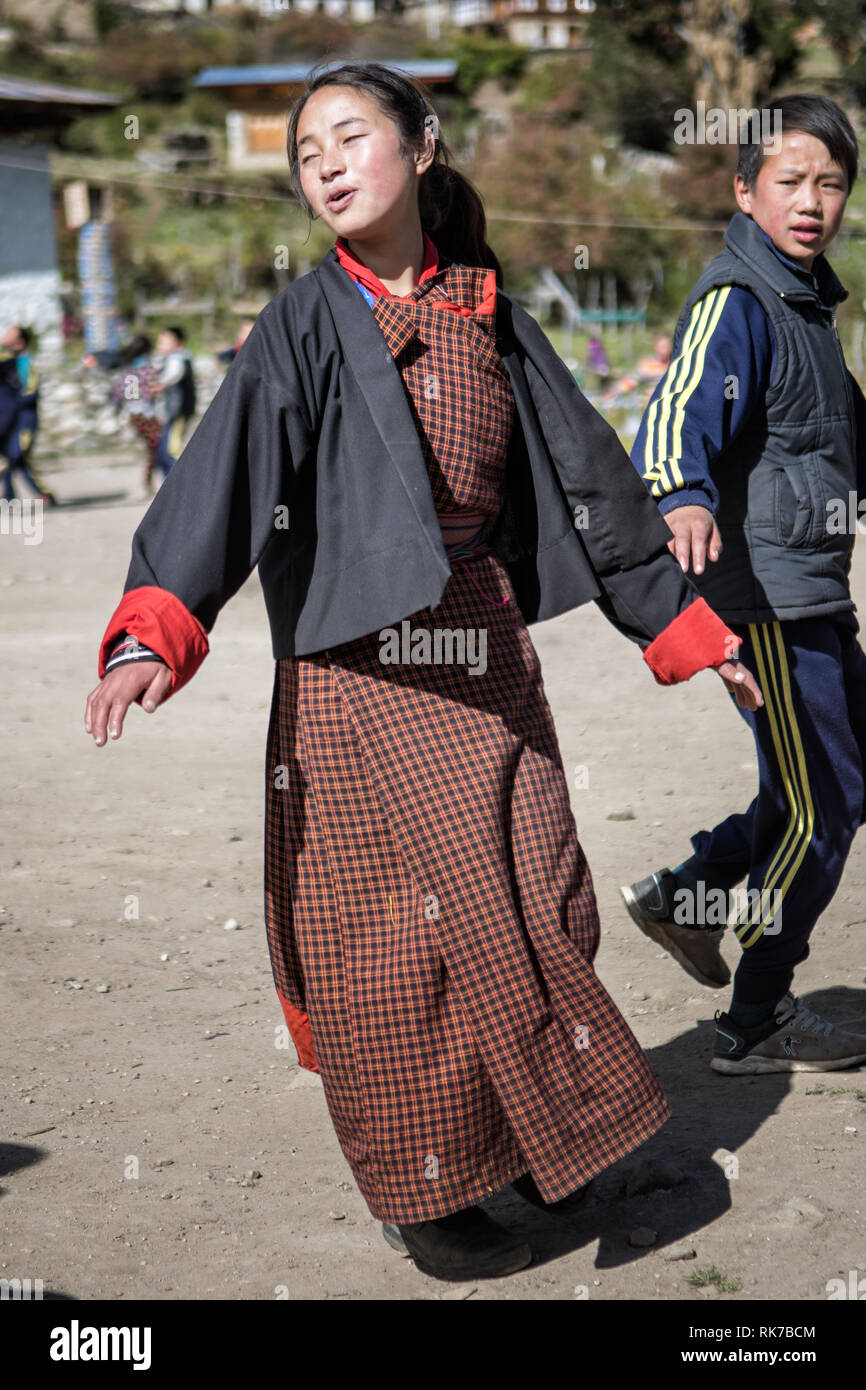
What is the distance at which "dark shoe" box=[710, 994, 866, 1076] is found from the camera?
3.24 metres

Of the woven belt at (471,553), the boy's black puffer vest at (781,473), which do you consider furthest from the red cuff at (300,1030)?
the boy's black puffer vest at (781,473)

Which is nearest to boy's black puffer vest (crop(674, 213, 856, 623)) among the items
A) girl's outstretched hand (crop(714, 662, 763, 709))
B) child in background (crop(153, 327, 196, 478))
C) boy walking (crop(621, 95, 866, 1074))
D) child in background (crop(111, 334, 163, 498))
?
boy walking (crop(621, 95, 866, 1074))

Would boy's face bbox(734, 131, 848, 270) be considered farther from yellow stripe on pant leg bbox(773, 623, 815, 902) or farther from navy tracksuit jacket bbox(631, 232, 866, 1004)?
yellow stripe on pant leg bbox(773, 623, 815, 902)

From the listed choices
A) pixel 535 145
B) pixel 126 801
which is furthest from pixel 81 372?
pixel 126 801

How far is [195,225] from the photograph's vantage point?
121ft

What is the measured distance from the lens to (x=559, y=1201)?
96.9 inches

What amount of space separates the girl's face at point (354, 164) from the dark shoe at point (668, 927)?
1.66m

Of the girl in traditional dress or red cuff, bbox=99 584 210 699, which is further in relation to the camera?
the girl in traditional dress

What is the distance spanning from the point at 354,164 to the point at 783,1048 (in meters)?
2.04

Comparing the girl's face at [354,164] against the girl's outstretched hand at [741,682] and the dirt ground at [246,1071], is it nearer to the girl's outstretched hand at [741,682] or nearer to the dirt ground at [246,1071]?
the girl's outstretched hand at [741,682]

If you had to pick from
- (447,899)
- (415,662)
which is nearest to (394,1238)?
(447,899)

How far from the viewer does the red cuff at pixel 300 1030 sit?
2564 mm

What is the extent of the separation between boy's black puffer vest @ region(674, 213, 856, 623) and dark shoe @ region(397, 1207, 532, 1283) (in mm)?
1280
